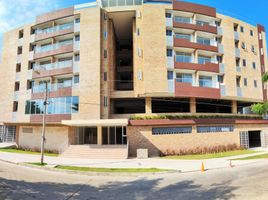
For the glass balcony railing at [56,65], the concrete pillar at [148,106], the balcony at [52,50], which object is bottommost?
the concrete pillar at [148,106]

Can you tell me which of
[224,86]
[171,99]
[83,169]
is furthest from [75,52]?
[224,86]

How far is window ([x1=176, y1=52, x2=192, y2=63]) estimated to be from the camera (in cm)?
3173

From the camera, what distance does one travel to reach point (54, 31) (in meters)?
34.1

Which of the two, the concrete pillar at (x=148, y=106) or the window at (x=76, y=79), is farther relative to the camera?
the window at (x=76, y=79)

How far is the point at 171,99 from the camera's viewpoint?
110 feet

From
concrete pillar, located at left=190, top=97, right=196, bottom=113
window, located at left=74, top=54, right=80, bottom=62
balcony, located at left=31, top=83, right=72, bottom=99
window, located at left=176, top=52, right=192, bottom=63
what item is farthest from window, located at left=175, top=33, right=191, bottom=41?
balcony, located at left=31, top=83, right=72, bottom=99

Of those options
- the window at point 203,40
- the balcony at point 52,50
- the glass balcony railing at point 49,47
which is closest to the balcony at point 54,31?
the glass balcony railing at point 49,47

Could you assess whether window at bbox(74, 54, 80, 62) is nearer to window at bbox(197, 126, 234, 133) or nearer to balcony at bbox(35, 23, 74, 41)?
balcony at bbox(35, 23, 74, 41)

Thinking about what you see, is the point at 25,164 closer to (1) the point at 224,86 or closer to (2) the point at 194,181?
(2) the point at 194,181

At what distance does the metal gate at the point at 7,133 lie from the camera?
1419 inches

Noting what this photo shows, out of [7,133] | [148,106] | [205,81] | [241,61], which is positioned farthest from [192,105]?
[7,133]

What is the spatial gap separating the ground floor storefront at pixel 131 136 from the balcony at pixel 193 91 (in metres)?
3.78

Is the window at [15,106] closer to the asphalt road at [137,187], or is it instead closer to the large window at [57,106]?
the large window at [57,106]

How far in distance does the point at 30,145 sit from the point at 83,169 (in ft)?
62.1
